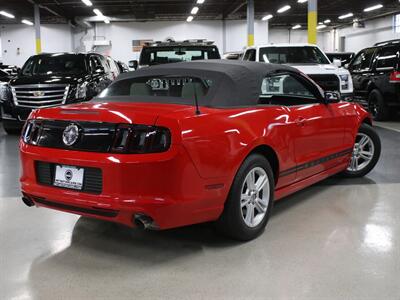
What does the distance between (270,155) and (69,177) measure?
1.54 m

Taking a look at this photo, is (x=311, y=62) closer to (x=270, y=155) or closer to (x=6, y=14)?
(x=270, y=155)

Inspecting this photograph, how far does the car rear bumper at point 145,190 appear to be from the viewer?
284 cm

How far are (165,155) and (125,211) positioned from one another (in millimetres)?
423

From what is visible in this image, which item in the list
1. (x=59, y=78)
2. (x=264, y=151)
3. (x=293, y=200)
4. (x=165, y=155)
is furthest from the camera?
(x=59, y=78)

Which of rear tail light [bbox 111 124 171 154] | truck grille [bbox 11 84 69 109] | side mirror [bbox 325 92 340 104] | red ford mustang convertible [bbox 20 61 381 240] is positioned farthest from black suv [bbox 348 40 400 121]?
rear tail light [bbox 111 124 171 154]

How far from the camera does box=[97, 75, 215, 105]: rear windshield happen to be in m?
3.55

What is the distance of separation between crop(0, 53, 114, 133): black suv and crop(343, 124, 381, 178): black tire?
588 centimetres

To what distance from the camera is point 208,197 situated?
10.1ft

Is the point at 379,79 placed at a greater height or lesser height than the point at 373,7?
lesser

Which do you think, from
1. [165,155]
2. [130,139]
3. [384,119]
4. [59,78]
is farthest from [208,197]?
[384,119]

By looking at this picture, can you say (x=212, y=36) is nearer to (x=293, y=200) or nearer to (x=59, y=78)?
(x=59, y=78)

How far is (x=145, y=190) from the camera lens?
9.37ft

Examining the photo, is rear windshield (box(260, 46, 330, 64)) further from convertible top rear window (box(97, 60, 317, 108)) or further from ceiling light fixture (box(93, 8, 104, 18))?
ceiling light fixture (box(93, 8, 104, 18))

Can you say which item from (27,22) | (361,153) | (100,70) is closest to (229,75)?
(361,153)
